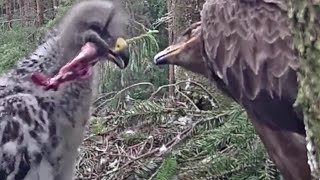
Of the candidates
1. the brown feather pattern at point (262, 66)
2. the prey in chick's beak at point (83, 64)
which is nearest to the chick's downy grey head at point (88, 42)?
the prey in chick's beak at point (83, 64)

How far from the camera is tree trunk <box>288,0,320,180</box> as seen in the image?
1071mm

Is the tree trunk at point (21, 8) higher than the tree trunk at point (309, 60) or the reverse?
the reverse

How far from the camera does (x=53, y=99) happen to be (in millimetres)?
2055

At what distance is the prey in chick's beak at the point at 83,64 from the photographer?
206 centimetres

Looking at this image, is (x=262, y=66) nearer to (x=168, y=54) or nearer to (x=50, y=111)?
(x=168, y=54)

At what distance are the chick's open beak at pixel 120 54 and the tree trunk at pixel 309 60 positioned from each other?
101 centimetres

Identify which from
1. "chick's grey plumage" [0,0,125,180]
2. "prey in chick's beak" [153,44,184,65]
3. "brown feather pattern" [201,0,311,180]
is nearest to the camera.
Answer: "brown feather pattern" [201,0,311,180]

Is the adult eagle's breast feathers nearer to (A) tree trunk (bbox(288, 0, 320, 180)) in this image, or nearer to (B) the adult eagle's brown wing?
(B) the adult eagle's brown wing

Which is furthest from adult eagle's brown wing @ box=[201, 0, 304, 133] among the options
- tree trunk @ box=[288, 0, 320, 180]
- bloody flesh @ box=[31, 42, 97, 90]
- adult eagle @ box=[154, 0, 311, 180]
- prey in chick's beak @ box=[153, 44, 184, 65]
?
tree trunk @ box=[288, 0, 320, 180]

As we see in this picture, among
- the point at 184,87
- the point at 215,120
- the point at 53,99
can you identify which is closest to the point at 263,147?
the point at 215,120

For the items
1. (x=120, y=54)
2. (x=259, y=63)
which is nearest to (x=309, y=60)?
(x=259, y=63)

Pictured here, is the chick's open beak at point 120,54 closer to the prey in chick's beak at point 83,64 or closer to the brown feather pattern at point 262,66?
the prey in chick's beak at point 83,64

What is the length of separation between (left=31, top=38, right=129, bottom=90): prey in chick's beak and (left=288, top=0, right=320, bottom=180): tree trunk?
3.33 ft

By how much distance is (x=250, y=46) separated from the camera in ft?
6.63
